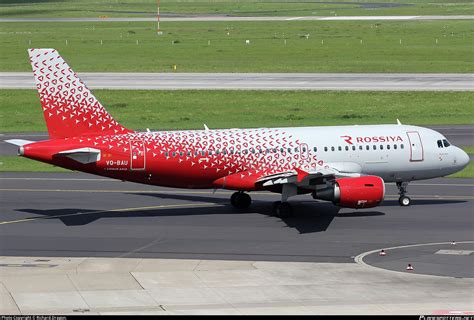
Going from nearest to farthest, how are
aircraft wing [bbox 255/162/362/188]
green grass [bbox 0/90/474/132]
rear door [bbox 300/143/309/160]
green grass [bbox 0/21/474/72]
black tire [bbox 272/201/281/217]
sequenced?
aircraft wing [bbox 255/162/362/188], black tire [bbox 272/201/281/217], rear door [bbox 300/143/309/160], green grass [bbox 0/90/474/132], green grass [bbox 0/21/474/72]

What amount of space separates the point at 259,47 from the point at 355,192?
346ft

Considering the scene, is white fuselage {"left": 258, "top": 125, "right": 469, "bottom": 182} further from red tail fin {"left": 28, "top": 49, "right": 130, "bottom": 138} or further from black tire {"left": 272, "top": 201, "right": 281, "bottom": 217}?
red tail fin {"left": 28, "top": 49, "right": 130, "bottom": 138}

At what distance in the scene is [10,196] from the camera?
63.1m

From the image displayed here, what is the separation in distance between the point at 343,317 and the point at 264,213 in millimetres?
22314

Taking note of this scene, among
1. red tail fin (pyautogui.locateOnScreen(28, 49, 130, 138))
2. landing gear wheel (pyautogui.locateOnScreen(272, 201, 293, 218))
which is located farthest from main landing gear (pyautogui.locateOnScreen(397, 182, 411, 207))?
red tail fin (pyautogui.locateOnScreen(28, 49, 130, 138))

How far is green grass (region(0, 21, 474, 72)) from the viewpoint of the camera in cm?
13475

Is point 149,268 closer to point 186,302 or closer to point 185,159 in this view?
point 186,302

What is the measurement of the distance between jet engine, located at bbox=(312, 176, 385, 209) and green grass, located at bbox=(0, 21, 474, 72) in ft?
251

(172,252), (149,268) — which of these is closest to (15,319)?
(149,268)

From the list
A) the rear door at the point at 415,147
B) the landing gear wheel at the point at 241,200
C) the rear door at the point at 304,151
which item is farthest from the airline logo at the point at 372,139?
the landing gear wheel at the point at 241,200

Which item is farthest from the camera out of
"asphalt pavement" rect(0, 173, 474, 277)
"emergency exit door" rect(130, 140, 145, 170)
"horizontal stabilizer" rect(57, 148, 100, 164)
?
"emergency exit door" rect(130, 140, 145, 170)

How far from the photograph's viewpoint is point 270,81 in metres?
120

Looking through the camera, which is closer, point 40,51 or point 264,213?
point 40,51

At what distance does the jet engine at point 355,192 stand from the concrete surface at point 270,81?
5865cm
